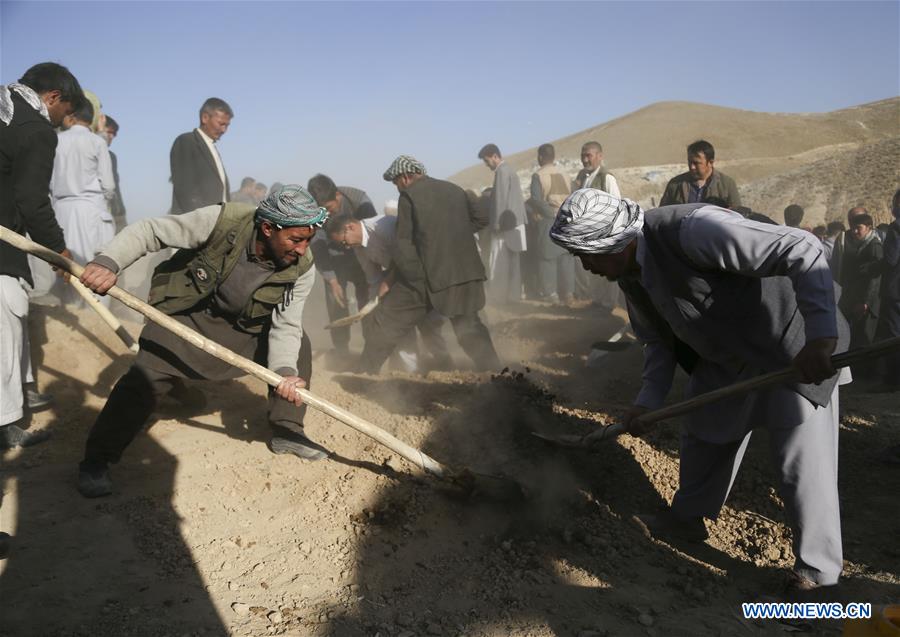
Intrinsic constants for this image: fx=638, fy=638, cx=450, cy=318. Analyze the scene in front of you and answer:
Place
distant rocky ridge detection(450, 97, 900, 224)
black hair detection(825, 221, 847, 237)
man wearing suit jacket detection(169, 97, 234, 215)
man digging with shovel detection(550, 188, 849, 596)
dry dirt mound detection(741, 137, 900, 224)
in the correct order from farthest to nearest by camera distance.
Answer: distant rocky ridge detection(450, 97, 900, 224)
dry dirt mound detection(741, 137, 900, 224)
black hair detection(825, 221, 847, 237)
man wearing suit jacket detection(169, 97, 234, 215)
man digging with shovel detection(550, 188, 849, 596)

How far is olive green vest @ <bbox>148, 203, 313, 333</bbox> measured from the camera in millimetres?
3422

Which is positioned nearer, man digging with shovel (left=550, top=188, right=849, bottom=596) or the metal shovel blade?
man digging with shovel (left=550, top=188, right=849, bottom=596)

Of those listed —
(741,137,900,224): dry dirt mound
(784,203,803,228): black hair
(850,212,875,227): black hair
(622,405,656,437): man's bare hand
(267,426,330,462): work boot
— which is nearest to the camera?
(622,405,656,437): man's bare hand

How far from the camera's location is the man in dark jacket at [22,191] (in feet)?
12.3

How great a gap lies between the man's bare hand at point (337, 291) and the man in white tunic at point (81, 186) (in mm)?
2276

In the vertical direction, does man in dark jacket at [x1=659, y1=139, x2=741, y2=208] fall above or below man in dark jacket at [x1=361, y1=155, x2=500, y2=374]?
above

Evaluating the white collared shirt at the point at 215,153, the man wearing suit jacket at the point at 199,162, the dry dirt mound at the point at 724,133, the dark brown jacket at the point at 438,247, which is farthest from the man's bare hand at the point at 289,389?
the dry dirt mound at the point at 724,133

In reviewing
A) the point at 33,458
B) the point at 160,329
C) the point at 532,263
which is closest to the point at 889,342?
the point at 160,329

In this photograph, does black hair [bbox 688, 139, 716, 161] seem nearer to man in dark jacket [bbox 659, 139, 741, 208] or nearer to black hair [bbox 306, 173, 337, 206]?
man in dark jacket [bbox 659, 139, 741, 208]

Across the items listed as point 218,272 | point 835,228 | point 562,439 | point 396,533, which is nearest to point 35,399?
point 218,272

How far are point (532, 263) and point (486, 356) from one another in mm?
4748

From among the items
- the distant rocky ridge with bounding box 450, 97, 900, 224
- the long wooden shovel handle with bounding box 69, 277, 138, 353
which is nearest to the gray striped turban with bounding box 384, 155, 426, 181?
the long wooden shovel handle with bounding box 69, 277, 138, 353

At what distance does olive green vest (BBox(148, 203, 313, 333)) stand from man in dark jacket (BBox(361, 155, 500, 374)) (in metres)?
2.10

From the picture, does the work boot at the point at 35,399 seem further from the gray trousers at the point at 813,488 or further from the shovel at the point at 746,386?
the gray trousers at the point at 813,488
